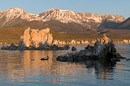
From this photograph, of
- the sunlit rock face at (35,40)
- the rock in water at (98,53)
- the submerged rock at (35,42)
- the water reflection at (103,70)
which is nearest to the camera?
the water reflection at (103,70)

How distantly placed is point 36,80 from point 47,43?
304ft

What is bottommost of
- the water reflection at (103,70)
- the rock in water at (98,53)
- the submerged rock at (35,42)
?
the water reflection at (103,70)

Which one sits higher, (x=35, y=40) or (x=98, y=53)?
(x=35, y=40)

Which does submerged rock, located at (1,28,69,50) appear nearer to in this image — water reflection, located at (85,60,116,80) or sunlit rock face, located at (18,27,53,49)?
sunlit rock face, located at (18,27,53,49)

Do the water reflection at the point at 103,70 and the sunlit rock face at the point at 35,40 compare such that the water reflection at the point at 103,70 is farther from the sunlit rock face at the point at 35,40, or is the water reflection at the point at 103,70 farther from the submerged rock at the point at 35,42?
the sunlit rock face at the point at 35,40

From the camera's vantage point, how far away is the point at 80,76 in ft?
125

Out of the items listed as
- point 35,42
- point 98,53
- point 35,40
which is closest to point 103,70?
point 98,53

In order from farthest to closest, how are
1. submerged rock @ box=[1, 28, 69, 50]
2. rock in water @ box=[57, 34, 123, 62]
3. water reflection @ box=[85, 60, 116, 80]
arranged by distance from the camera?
1. submerged rock @ box=[1, 28, 69, 50]
2. rock in water @ box=[57, 34, 123, 62]
3. water reflection @ box=[85, 60, 116, 80]

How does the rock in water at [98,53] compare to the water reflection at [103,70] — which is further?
the rock in water at [98,53]

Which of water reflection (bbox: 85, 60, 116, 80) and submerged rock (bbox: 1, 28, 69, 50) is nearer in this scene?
water reflection (bbox: 85, 60, 116, 80)

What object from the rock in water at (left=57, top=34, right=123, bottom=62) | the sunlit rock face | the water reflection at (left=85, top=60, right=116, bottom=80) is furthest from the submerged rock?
the water reflection at (left=85, top=60, right=116, bottom=80)

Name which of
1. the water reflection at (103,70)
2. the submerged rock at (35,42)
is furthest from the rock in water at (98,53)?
the submerged rock at (35,42)

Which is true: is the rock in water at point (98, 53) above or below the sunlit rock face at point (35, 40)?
below

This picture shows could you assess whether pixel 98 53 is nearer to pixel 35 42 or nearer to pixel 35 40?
pixel 35 42
